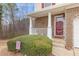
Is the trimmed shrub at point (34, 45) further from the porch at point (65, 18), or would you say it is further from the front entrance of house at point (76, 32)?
the front entrance of house at point (76, 32)

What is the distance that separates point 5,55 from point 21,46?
0.26m

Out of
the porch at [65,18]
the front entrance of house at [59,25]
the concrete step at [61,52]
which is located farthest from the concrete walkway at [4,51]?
the front entrance of house at [59,25]

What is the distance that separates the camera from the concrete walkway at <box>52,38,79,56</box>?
3.33 m

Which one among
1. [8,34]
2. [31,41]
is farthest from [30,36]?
[8,34]

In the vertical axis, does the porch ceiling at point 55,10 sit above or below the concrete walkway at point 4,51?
above

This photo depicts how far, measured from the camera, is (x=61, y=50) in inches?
132

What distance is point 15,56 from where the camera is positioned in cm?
336

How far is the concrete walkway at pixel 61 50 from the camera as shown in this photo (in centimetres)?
333

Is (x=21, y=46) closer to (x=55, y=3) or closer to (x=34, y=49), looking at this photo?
(x=34, y=49)

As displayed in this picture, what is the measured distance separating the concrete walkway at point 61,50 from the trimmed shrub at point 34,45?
76 mm

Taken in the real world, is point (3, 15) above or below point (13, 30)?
above

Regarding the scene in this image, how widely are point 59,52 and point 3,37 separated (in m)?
0.83

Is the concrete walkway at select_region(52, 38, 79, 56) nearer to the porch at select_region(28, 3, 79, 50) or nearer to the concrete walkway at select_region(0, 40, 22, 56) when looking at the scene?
the porch at select_region(28, 3, 79, 50)

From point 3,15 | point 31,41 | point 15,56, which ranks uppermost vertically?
point 3,15
